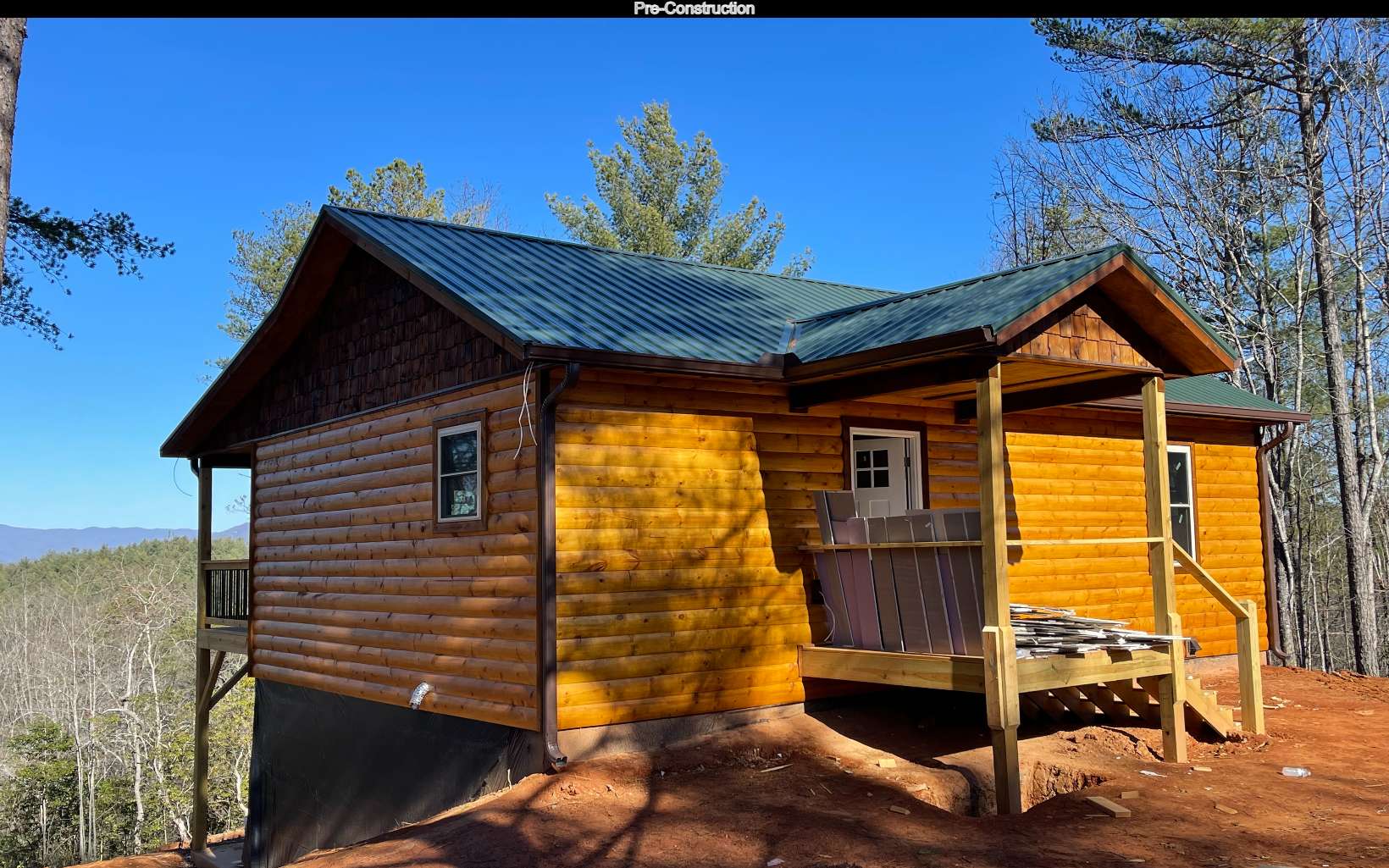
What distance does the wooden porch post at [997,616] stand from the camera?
7.18 m

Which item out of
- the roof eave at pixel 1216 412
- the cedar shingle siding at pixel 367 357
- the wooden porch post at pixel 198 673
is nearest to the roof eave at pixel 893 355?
the cedar shingle siding at pixel 367 357

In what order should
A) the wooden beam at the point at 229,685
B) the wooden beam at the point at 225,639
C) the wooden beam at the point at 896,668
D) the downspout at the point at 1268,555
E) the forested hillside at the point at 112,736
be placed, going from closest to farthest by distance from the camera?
the wooden beam at the point at 896,668
the wooden beam at the point at 229,685
the wooden beam at the point at 225,639
the downspout at the point at 1268,555
the forested hillside at the point at 112,736

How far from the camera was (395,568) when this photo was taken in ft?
32.8

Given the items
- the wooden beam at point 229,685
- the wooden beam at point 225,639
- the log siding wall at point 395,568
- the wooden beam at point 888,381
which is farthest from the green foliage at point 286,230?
the wooden beam at point 888,381

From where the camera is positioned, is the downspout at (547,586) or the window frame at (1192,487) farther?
the window frame at (1192,487)

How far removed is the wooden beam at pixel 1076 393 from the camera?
8.66 m

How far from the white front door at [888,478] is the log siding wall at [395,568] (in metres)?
3.42

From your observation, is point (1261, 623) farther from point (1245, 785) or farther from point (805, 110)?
point (805, 110)

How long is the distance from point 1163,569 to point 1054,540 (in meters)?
0.88

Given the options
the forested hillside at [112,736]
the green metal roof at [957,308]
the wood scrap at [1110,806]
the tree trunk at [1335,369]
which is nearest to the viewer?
the wood scrap at [1110,806]

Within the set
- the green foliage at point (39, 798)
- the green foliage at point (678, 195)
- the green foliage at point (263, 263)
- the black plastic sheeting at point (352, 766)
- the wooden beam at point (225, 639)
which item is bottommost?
the green foliage at point (39, 798)

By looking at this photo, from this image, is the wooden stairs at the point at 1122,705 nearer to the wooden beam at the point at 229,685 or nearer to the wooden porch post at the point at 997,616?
the wooden porch post at the point at 997,616

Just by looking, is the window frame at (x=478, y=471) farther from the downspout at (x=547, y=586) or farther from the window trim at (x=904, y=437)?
the window trim at (x=904, y=437)

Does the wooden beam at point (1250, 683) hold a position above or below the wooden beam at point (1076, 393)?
below
